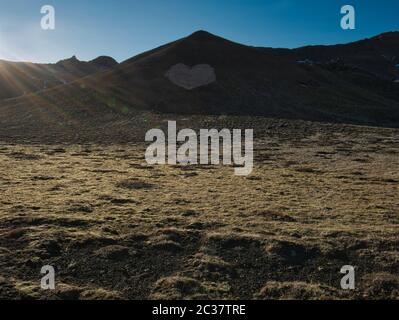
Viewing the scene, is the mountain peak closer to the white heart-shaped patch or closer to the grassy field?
the white heart-shaped patch

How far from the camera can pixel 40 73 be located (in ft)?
Answer: 507

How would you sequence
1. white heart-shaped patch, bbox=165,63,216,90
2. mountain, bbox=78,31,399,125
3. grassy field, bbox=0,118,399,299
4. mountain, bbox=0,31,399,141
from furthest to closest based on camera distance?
white heart-shaped patch, bbox=165,63,216,90, mountain, bbox=78,31,399,125, mountain, bbox=0,31,399,141, grassy field, bbox=0,118,399,299

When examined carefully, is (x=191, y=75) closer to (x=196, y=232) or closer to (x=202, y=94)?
(x=202, y=94)

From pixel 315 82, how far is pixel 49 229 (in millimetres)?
70060

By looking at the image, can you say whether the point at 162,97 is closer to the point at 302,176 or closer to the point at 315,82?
the point at 315,82

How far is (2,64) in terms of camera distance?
15000 cm

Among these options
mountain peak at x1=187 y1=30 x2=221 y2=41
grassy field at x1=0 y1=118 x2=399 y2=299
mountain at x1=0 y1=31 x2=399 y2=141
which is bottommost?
grassy field at x1=0 y1=118 x2=399 y2=299

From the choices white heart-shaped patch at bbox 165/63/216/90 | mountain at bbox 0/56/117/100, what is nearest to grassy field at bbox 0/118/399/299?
white heart-shaped patch at bbox 165/63/216/90

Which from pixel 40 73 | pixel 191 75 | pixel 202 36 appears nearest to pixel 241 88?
pixel 191 75

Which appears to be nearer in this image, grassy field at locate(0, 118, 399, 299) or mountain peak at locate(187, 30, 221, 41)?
grassy field at locate(0, 118, 399, 299)

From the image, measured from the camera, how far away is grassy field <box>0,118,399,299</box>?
10172mm

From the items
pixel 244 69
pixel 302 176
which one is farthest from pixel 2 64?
pixel 302 176

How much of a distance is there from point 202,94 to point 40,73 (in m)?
110

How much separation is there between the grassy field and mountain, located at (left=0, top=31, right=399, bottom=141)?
2897 centimetres
